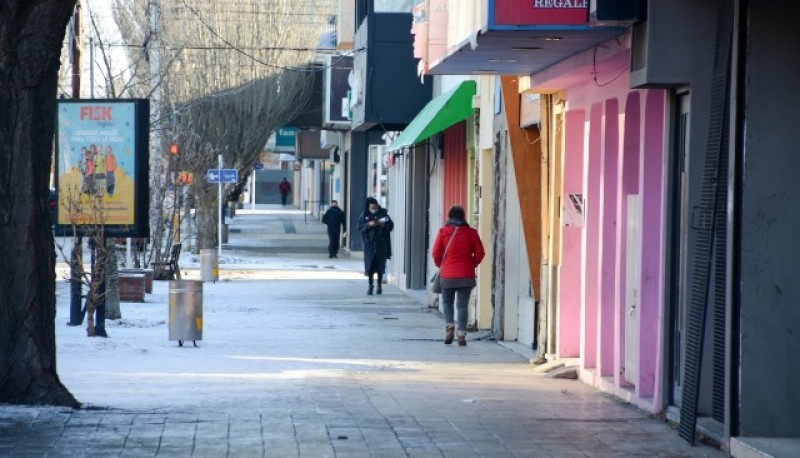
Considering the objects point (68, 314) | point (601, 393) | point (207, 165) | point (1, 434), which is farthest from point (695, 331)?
point (207, 165)

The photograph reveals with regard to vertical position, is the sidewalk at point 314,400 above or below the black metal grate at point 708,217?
below

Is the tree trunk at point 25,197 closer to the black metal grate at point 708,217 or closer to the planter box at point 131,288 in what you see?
the black metal grate at point 708,217

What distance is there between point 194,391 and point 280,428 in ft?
9.35

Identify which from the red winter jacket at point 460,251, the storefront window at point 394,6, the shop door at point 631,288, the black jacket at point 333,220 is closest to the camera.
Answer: the shop door at point 631,288

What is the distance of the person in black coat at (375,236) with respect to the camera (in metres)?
30.0

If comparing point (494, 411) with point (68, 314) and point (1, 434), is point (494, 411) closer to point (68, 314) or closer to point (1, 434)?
point (1, 434)

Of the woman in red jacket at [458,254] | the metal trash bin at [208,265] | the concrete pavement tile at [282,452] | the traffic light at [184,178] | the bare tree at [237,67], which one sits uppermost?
the bare tree at [237,67]

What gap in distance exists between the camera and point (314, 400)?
1274cm

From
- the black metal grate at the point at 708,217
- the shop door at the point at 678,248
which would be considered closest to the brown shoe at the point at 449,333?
the shop door at the point at 678,248

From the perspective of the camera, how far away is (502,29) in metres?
13.0

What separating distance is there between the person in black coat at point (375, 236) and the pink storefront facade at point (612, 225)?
12.7 metres

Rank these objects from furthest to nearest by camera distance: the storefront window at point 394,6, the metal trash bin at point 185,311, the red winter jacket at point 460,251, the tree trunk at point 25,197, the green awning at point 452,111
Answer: the storefront window at point 394,6 → the green awning at point 452,111 → the red winter jacket at point 460,251 → the metal trash bin at point 185,311 → the tree trunk at point 25,197

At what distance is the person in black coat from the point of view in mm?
30016

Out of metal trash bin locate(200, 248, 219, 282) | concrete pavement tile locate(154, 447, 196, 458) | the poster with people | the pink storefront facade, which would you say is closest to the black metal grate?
the pink storefront facade
